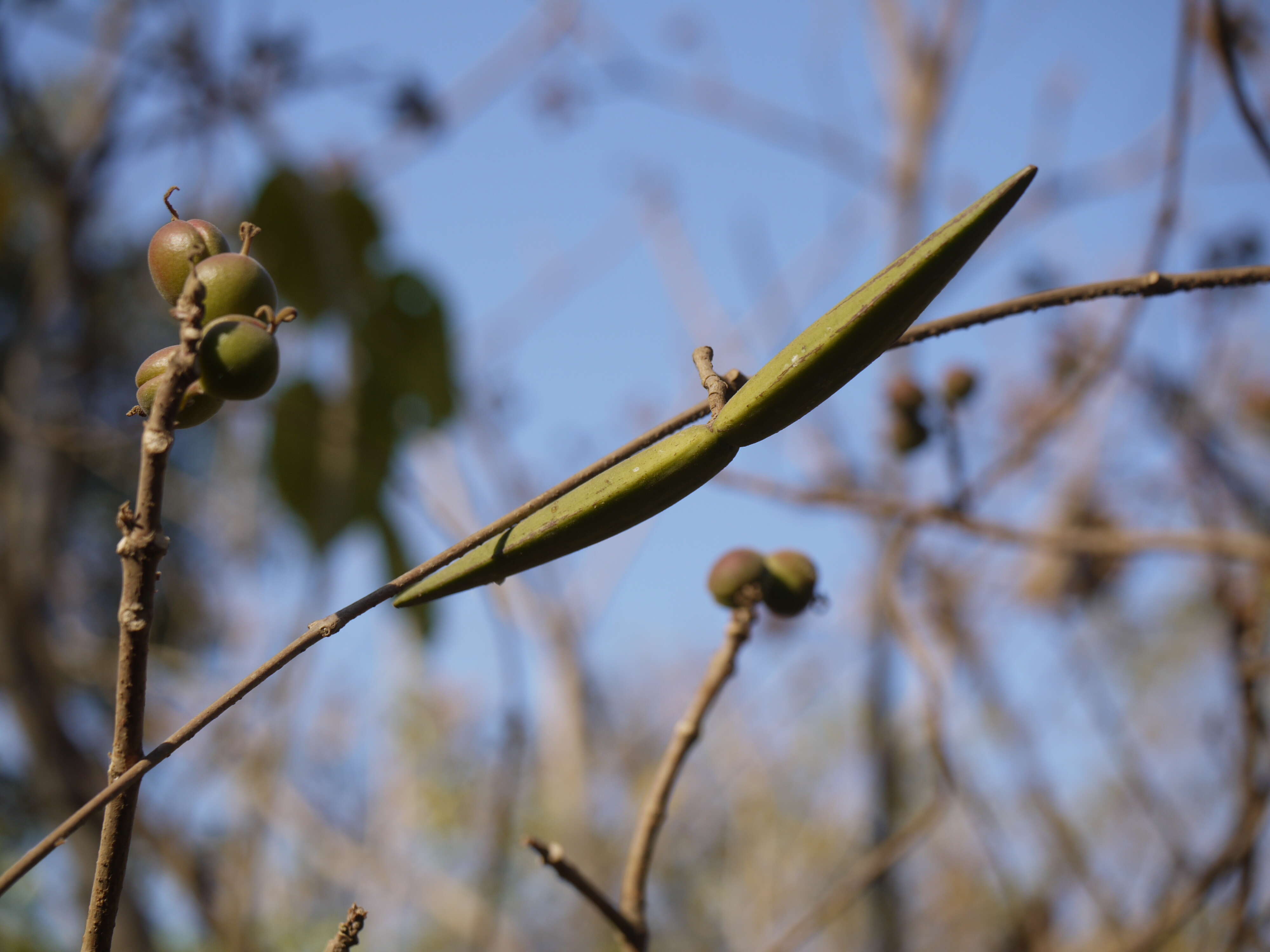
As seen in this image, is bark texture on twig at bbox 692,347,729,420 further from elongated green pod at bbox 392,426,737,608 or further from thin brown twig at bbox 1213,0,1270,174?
thin brown twig at bbox 1213,0,1270,174

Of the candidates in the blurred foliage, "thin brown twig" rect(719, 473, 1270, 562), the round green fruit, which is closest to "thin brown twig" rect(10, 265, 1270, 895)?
the round green fruit

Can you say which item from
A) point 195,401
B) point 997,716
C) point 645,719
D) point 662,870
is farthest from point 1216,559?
point 645,719

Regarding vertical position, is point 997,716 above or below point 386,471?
below

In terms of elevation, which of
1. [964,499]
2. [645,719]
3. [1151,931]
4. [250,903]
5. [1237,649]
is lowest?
[1151,931]

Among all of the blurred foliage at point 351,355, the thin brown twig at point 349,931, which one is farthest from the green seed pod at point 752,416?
the blurred foliage at point 351,355

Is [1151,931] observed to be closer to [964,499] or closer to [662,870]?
[964,499]

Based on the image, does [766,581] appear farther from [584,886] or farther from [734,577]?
[584,886]

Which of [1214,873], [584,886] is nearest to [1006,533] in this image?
[1214,873]
